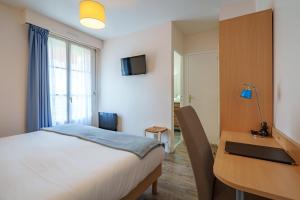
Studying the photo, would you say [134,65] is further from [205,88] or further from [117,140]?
[117,140]

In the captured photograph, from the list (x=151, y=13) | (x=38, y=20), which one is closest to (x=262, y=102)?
(x=151, y=13)

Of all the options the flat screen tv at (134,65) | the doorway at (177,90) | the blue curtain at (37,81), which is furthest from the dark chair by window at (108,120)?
the doorway at (177,90)

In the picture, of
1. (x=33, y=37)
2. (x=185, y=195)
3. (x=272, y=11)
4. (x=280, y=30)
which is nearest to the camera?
(x=280, y=30)

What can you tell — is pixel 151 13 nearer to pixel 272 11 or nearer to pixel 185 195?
pixel 272 11

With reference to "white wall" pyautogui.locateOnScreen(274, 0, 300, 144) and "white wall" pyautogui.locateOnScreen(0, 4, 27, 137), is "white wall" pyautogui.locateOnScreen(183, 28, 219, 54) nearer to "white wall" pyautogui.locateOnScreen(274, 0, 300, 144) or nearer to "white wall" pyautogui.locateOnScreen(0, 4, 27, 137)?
"white wall" pyautogui.locateOnScreen(274, 0, 300, 144)

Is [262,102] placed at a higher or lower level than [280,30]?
lower

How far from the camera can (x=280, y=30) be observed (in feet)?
4.71

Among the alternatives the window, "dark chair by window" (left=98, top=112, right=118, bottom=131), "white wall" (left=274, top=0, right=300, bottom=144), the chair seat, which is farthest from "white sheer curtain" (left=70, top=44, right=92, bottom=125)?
"white wall" (left=274, top=0, right=300, bottom=144)

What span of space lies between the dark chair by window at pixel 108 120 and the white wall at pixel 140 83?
124 millimetres

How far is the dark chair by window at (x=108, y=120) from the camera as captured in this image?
387cm

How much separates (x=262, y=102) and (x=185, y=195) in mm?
1386

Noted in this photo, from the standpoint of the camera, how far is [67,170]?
3.81 ft

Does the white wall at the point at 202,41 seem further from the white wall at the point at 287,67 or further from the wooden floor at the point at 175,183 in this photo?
the wooden floor at the point at 175,183

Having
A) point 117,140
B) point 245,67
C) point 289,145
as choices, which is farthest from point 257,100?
point 117,140
